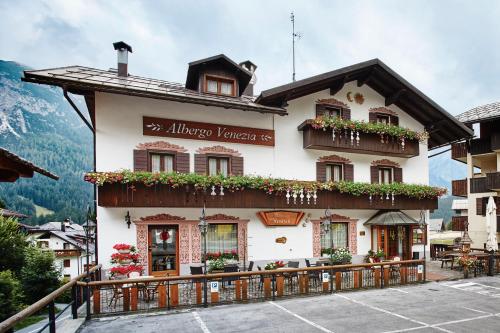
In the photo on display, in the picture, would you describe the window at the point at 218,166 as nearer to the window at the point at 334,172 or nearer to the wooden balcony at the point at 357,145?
the wooden balcony at the point at 357,145

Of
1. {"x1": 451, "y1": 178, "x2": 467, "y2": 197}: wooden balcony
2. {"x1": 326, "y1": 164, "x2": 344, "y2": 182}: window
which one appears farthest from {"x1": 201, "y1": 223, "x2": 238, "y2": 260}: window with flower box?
{"x1": 451, "y1": 178, "x2": 467, "y2": 197}: wooden balcony

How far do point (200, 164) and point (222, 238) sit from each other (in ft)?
10.8

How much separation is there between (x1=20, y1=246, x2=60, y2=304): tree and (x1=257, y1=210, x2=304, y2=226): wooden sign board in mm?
11133

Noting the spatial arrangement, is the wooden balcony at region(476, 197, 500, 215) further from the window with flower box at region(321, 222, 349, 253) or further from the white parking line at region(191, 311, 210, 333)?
the white parking line at region(191, 311, 210, 333)

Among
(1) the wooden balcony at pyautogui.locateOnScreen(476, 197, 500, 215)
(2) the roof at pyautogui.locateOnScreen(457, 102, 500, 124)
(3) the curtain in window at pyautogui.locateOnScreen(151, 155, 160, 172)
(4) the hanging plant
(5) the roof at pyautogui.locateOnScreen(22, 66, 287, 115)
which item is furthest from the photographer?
(1) the wooden balcony at pyautogui.locateOnScreen(476, 197, 500, 215)

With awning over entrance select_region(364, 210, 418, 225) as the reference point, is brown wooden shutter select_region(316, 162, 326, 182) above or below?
above

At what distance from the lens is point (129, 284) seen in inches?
425

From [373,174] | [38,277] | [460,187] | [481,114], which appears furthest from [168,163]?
[460,187]

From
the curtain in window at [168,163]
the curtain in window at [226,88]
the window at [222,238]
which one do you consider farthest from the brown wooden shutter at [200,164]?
the curtain in window at [226,88]

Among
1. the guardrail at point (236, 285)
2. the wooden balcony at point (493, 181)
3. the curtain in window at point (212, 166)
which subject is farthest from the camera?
the wooden balcony at point (493, 181)

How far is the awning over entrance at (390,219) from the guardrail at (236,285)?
10.7 ft

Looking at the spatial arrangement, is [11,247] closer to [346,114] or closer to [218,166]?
[218,166]

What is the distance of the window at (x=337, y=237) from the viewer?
57.2 ft

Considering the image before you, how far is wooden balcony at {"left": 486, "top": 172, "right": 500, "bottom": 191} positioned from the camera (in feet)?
73.8
